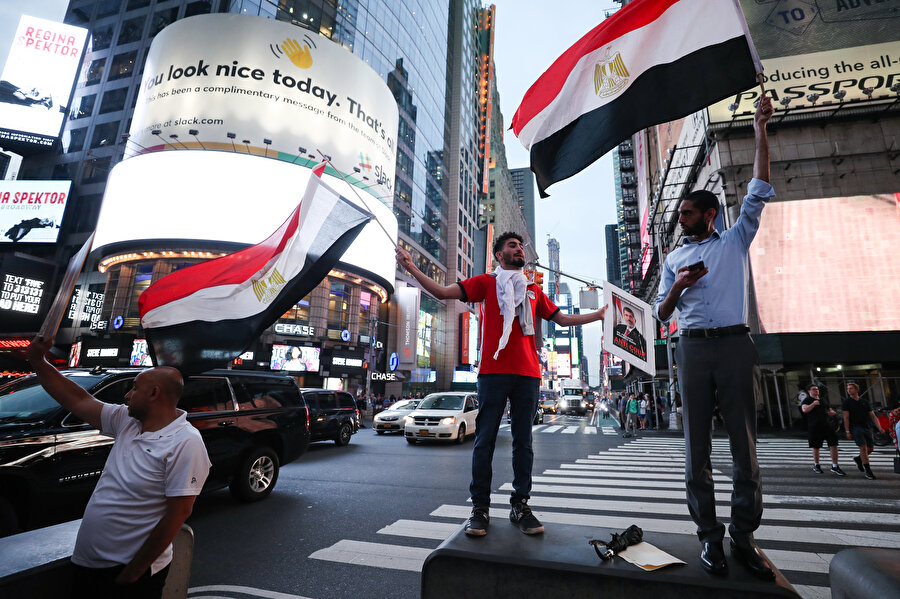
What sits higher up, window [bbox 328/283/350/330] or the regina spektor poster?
window [bbox 328/283/350/330]

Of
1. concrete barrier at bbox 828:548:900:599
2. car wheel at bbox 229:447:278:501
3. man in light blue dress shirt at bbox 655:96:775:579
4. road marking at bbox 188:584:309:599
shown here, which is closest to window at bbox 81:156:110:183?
car wheel at bbox 229:447:278:501

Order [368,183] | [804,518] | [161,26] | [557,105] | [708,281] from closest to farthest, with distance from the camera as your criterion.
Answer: [708,281], [557,105], [804,518], [368,183], [161,26]

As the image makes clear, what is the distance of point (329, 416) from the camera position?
46.5 ft

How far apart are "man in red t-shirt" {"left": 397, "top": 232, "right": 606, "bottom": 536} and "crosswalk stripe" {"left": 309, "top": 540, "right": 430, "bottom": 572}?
1438mm

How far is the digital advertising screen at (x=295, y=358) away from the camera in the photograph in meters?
35.2

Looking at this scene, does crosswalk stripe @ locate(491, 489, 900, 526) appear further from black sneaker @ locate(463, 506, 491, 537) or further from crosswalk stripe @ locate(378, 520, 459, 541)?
black sneaker @ locate(463, 506, 491, 537)

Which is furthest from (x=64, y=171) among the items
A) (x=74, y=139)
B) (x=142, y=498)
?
(x=142, y=498)

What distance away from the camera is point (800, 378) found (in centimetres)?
2156

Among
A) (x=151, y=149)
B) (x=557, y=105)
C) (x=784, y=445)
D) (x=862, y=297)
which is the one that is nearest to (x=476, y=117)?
(x=151, y=149)

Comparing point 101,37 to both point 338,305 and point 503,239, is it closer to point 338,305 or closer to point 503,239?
point 338,305

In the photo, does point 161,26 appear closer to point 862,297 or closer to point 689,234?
point 689,234

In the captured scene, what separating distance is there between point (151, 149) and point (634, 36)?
134 ft

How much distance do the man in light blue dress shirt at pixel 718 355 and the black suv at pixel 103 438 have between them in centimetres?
601

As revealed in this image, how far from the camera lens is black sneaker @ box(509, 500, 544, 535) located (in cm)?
293
